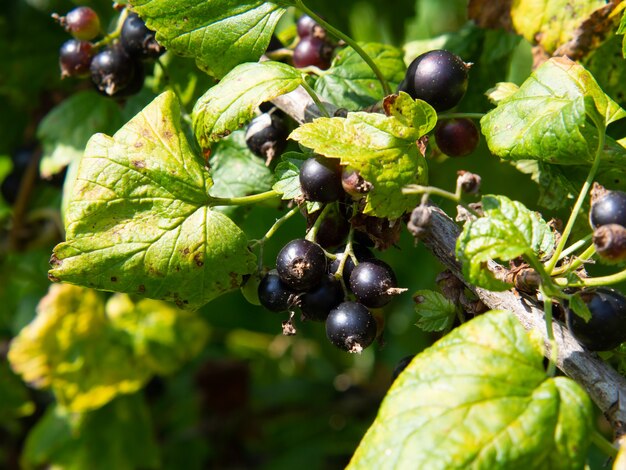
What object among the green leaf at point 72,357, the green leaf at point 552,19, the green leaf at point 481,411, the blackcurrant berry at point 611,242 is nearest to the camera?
the green leaf at point 481,411

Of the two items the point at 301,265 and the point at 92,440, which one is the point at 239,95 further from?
the point at 92,440

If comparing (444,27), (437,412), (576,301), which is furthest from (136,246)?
(444,27)

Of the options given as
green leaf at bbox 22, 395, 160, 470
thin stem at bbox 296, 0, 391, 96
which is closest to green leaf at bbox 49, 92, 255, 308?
thin stem at bbox 296, 0, 391, 96

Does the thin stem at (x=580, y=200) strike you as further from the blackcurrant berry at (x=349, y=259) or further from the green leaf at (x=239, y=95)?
the green leaf at (x=239, y=95)

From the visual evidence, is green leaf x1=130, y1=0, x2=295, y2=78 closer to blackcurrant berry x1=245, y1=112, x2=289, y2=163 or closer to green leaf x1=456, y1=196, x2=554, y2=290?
blackcurrant berry x1=245, y1=112, x2=289, y2=163

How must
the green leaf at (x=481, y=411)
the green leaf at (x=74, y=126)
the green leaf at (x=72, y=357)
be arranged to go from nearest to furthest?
the green leaf at (x=481, y=411) → the green leaf at (x=74, y=126) → the green leaf at (x=72, y=357)

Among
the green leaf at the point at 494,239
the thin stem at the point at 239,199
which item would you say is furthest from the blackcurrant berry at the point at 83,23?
the green leaf at the point at 494,239
